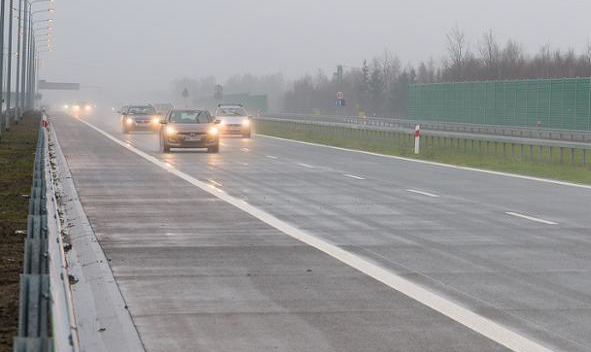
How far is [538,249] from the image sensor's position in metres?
14.1

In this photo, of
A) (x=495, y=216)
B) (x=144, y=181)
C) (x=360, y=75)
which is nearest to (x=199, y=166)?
(x=144, y=181)

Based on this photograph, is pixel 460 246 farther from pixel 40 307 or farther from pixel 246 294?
pixel 40 307

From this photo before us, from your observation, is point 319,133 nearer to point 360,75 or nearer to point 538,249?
point 538,249

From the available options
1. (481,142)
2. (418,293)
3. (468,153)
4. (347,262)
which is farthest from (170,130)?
(418,293)

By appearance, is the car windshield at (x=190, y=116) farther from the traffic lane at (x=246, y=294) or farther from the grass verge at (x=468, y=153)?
the traffic lane at (x=246, y=294)

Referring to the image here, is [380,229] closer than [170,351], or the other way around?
[170,351]

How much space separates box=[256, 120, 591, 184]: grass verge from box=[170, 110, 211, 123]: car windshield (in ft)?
21.0

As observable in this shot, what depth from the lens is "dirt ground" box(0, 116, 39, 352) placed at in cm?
898

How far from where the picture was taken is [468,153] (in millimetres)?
43000

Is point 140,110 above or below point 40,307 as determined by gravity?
above

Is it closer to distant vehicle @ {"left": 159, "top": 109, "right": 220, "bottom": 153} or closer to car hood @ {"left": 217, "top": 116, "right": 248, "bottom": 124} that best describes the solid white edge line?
distant vehicle @ {"left": 159, "top": 109, "right": 220, "bottom": 153}

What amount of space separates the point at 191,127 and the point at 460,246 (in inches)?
1087

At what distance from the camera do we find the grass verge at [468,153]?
1282 inches

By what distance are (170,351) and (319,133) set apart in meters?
59.7
